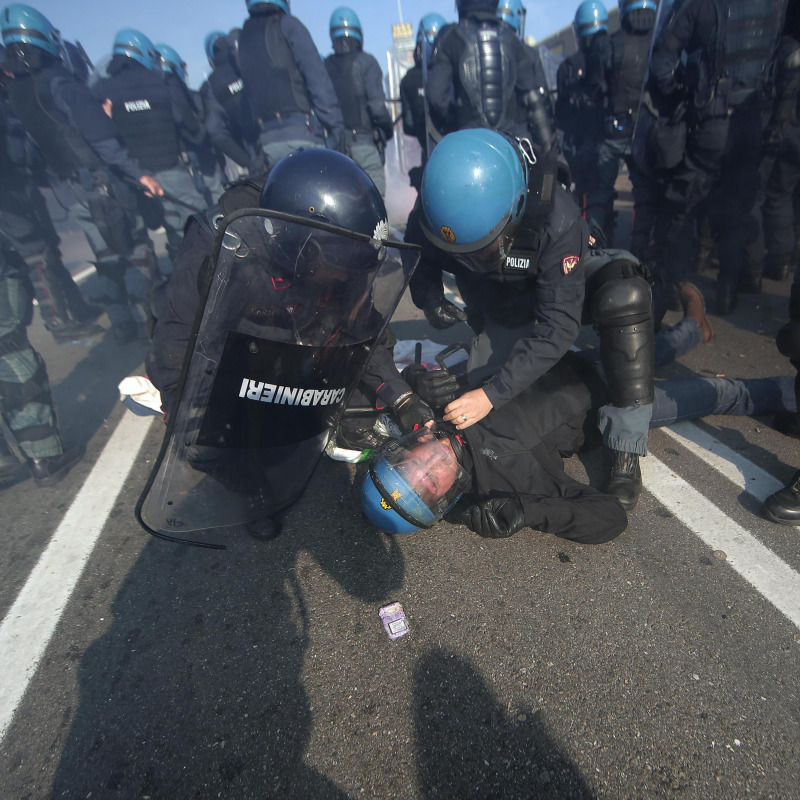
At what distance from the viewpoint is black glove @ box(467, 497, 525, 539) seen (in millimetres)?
1789

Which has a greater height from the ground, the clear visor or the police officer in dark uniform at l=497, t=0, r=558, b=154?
the police officer in dark uniform at l=497, t=0, r=558, b=154

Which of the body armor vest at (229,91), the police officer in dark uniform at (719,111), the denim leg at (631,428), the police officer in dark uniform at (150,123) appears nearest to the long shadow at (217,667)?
the denim leg at (631,428)

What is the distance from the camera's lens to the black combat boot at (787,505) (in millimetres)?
1890

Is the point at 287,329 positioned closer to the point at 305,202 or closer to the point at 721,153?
the point at 305,202

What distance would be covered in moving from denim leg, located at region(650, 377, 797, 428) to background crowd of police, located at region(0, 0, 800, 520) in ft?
2.98

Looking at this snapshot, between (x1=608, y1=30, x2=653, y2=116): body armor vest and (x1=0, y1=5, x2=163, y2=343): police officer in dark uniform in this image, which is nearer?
(x1=0, y1=5, x2=163, y2=343): police officer in dark uniform

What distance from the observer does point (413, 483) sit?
176 centimetres

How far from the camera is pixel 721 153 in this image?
3555 mm

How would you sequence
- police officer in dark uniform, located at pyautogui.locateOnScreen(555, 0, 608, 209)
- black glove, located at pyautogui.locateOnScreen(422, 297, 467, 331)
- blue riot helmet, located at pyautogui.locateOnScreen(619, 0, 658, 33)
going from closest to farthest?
1. black glove, located at pyautogui.locateOnScreen(422, 297, 467, 331)
2. blue riot helmet, located at pyautogui.locateOnScreen(619, 0, 658, 33)
3. police officer in dark uniform, located at pyautogui.locateOnScreen(555, 0, 608, 209)

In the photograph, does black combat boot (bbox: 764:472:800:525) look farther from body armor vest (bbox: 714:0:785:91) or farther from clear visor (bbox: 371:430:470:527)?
body armor vest (bbox: 714:0:785:91)

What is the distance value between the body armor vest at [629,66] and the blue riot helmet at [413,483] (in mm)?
4918

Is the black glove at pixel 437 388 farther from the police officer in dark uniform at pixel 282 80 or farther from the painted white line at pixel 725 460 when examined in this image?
the police officer in dark uniform at pixel 282 80

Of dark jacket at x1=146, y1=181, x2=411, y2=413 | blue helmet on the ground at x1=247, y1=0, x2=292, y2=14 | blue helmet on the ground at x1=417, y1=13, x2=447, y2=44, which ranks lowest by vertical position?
dark jacket at x1=146, y1=181, x2=411, y2=413

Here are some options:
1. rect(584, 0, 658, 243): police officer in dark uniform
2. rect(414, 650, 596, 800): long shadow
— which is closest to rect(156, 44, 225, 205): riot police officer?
rect(584, 0, 658, 243): police officer in dark uniform
